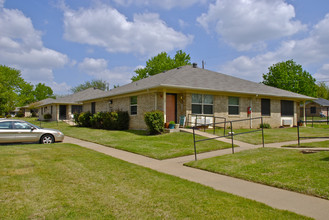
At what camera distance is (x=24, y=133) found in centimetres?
1215

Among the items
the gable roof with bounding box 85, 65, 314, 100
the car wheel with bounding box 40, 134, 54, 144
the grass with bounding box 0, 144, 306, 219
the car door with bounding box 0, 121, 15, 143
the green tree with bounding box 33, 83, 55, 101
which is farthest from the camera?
the green tree with bounding box 33, 83, 55, 101

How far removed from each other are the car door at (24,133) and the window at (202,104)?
9.67 metres

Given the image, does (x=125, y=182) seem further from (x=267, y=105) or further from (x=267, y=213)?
(x=267, y=105)

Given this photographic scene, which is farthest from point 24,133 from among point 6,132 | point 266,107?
point 266,107

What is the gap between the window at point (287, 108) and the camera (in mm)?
22109

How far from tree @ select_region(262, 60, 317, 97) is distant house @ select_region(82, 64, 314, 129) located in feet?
91.0

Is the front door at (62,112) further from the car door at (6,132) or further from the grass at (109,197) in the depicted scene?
the grass at (109,197)

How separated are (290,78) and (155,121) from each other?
43.5m

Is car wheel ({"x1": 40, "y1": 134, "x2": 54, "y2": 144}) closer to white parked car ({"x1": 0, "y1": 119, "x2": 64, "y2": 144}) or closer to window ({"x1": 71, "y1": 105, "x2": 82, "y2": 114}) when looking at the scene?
white parked car ({"x1": 0, "y1": 119, "x2": 64, "y2": 144})

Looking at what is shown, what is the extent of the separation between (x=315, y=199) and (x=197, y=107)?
41.5 feet

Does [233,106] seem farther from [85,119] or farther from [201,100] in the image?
[85,119]

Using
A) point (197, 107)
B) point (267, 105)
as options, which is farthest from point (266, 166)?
point (267, 105)

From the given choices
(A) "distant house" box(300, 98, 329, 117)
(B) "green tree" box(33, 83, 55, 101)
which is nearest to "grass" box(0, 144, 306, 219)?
(A) "distant house" box(300, 98, 329, 117)

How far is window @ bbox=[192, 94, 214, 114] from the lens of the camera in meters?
17.0
